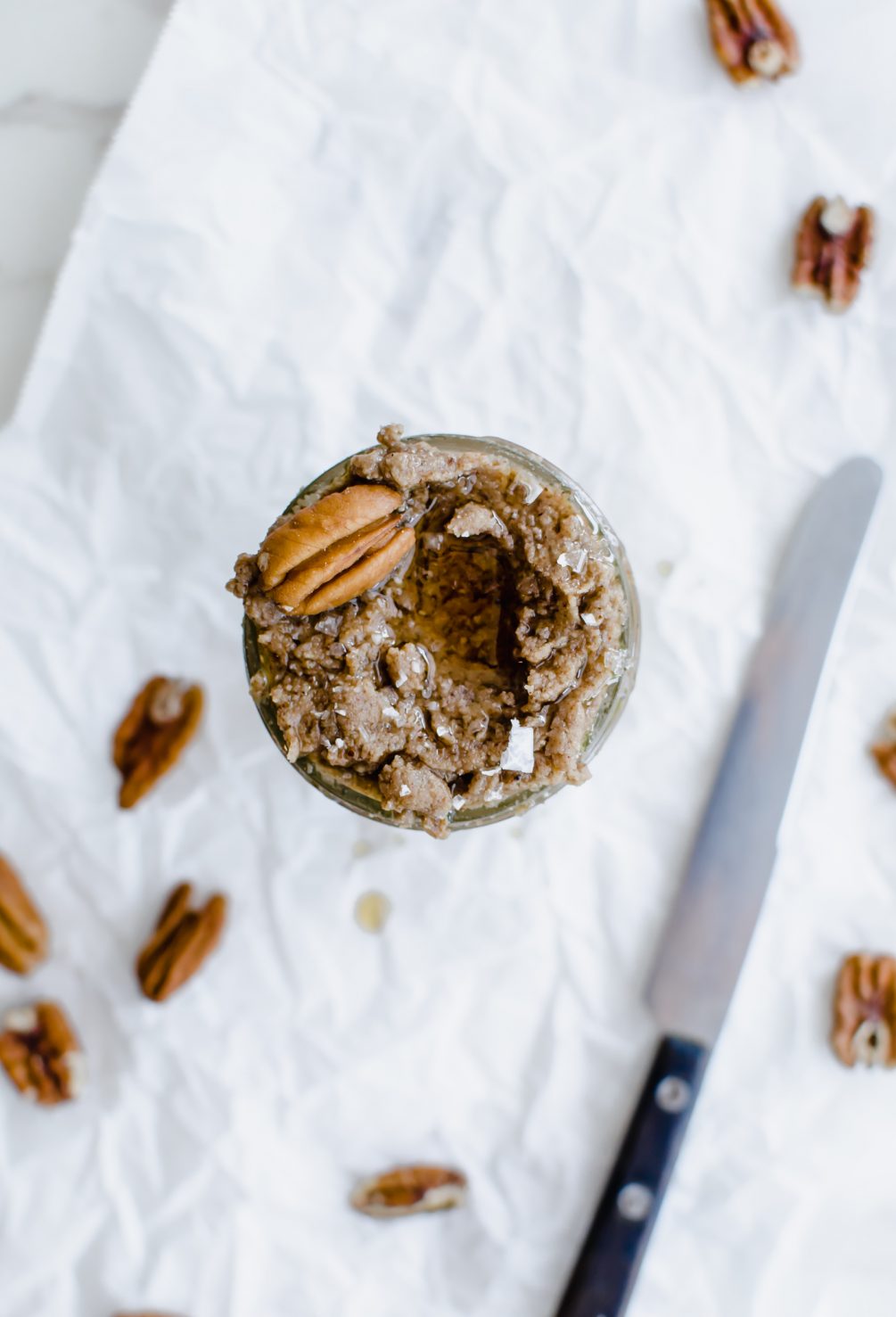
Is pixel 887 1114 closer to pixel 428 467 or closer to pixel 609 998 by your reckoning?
pixel 609 998

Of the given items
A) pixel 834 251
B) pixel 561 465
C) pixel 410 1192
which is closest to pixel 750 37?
pixel 834 251

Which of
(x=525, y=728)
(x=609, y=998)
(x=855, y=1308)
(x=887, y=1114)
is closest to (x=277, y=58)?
(x=525, y=728)

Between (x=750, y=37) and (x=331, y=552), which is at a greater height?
(x=750, y=37)

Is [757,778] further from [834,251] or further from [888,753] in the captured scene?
[834,251]

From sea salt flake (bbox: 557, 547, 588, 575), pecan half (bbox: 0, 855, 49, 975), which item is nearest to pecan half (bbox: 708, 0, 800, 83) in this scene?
sea salt flake (bbox: 557, 547, 588, 575)

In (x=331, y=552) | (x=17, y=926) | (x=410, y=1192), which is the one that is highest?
(x=331, y=552)

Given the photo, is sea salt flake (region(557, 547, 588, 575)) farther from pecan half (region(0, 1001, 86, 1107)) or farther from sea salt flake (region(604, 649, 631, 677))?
pecan half (region(0, 1001, 86, 1107))

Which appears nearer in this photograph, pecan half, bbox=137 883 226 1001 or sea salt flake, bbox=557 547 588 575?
sea salt flake, bbox=557 547 588 575
